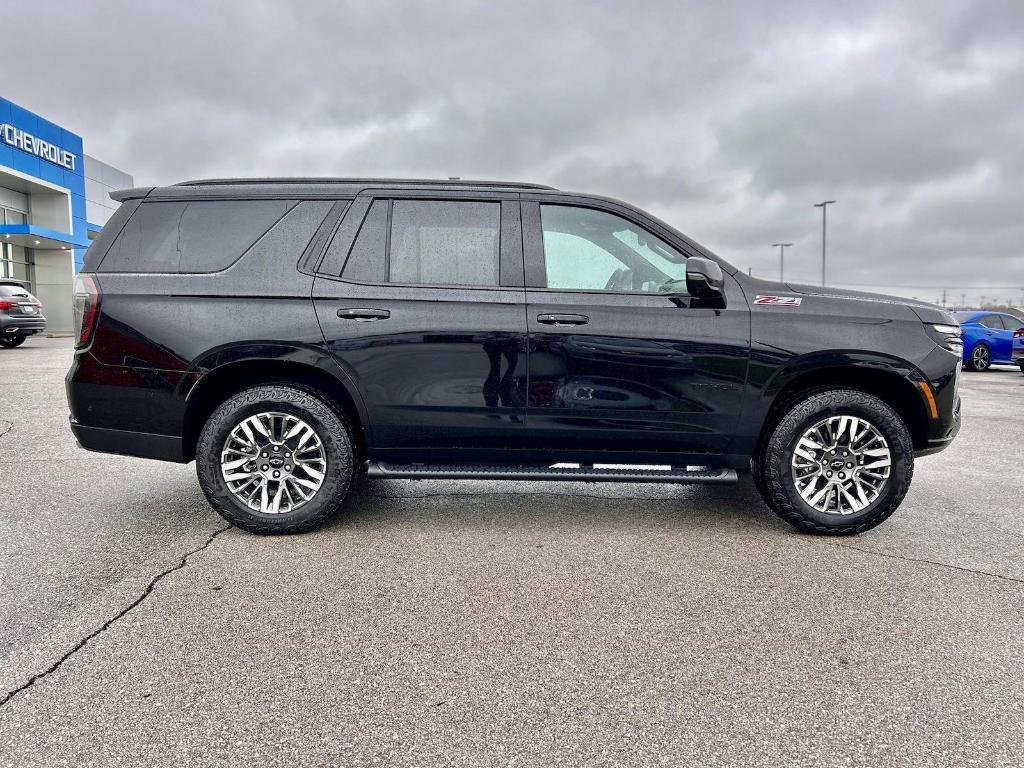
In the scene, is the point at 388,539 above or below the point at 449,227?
below

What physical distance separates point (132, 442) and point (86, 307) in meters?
0.79

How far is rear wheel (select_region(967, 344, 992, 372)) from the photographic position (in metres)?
17.6

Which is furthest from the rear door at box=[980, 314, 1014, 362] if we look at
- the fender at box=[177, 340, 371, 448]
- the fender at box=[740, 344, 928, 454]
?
the fender at box=[177, 340, 371, 448]

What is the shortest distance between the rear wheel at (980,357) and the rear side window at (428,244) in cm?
1789

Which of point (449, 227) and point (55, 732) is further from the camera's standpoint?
point (449, 227)

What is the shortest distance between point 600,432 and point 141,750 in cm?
260

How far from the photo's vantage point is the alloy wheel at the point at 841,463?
3.92 m

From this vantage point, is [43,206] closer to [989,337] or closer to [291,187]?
[291,187]

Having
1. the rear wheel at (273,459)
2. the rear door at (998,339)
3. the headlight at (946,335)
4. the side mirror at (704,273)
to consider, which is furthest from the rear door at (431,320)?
the rear door at (998,339)

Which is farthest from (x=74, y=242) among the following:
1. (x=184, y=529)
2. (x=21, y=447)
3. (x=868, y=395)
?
(x=868, y=395)

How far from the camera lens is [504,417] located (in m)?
3.92

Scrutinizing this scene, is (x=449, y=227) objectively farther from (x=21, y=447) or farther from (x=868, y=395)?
(x=21, y=447)

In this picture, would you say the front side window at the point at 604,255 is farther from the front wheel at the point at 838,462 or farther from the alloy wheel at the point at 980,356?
the alloy wheel at the point at 980,356

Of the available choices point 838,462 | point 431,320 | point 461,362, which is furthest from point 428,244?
point 838,462
